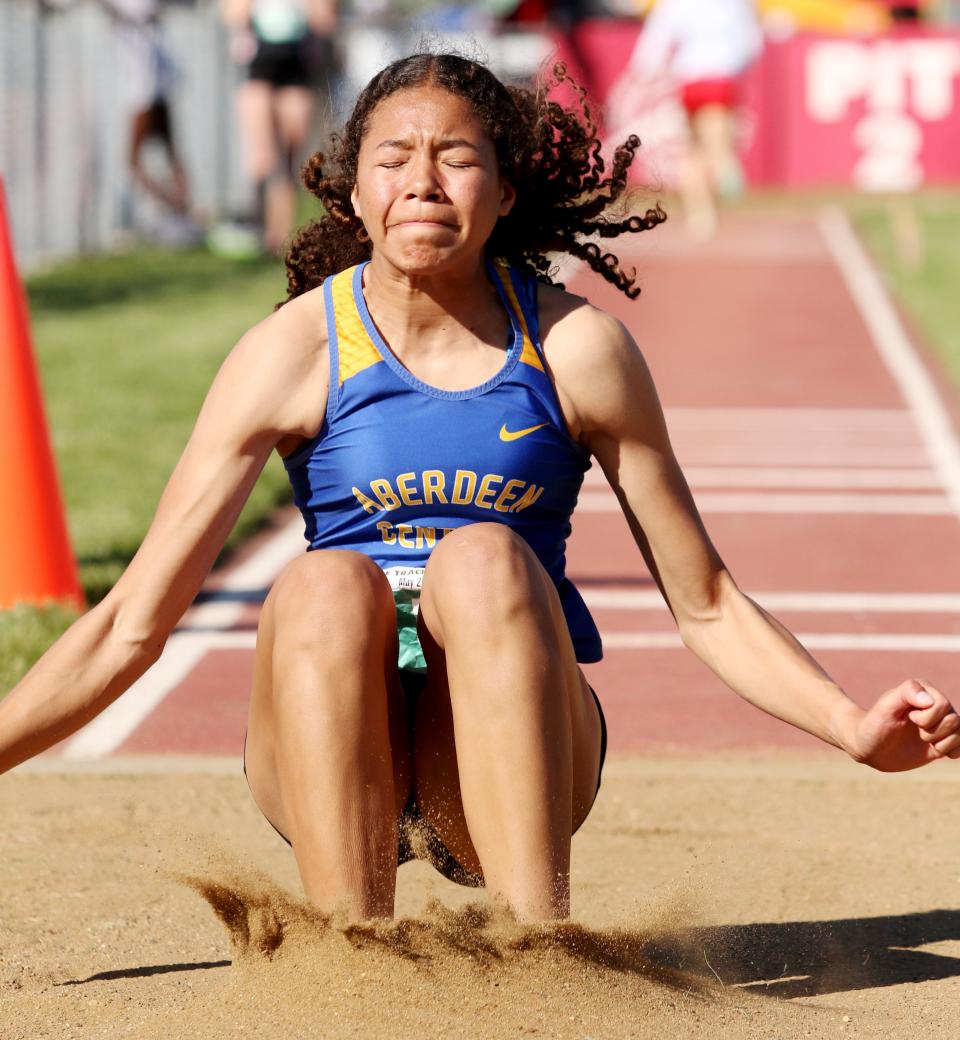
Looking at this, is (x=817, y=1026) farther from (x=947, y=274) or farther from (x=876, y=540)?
(x=947, y=274)

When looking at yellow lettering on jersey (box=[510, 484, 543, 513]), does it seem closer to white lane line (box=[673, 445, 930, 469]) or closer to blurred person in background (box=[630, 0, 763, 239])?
white lane line (box=[673, 445, 930, 469])

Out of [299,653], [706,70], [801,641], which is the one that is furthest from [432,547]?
[706,70]

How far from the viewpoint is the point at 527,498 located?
3.57m

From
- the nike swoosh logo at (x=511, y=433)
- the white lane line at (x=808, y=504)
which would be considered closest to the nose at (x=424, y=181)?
the nike swoosh logo at (x=511, y=433)

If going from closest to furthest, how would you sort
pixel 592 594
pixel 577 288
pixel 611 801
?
1. pixel 611 801
2. pixel 592 594
3. pixel 577 288

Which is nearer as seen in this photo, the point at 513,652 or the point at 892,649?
the point at 513,652

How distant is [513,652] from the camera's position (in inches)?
130

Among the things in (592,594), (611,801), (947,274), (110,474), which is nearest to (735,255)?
(947,274)

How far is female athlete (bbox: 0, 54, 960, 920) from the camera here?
3322mm

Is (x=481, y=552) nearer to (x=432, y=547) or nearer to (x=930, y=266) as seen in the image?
(x=432, y=547)

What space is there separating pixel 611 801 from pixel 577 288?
30.1 ft

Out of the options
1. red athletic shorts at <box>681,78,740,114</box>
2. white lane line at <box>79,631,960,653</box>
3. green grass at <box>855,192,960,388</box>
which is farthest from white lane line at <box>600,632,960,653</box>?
red athletic shorts at <box>681,78,740,114</box>

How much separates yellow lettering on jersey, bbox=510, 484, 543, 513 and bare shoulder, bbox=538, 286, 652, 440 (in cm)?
12

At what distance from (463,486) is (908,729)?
0.87 m
